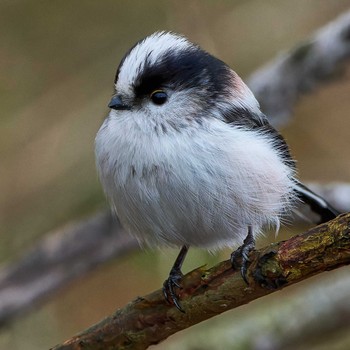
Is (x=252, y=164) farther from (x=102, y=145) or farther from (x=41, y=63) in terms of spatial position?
(x=41, y=63)

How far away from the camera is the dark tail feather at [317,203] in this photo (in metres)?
3.44

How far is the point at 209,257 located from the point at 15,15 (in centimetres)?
206

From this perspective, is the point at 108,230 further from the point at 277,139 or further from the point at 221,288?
the point at 221,288

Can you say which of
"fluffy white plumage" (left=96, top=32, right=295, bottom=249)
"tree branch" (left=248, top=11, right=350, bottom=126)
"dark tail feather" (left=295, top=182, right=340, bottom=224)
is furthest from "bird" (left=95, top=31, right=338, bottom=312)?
"tree branch" (left=248, top=11, right=350, bottom=126)

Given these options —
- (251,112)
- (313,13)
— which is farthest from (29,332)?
(313,13)

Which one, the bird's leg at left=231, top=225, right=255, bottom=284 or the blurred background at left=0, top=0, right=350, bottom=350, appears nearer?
the bird's leg at left=231, top=225, right=255, bottom=284

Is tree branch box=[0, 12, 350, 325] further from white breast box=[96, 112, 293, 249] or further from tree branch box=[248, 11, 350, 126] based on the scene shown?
white breast box=[96, 112, 293, 249]

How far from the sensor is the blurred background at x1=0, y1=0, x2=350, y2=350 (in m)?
4.44

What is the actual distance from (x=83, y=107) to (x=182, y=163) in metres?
1.90

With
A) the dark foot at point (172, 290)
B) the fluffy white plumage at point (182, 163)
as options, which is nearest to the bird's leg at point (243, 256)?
the fluffy white plumage at point (182, 163)

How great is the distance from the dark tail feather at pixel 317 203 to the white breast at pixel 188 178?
0.30m

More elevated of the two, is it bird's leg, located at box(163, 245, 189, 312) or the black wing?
the black wing

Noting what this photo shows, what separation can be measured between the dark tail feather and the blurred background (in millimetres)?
726

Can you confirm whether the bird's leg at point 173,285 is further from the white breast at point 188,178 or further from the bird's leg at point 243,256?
the bird's leg at point 243,256
